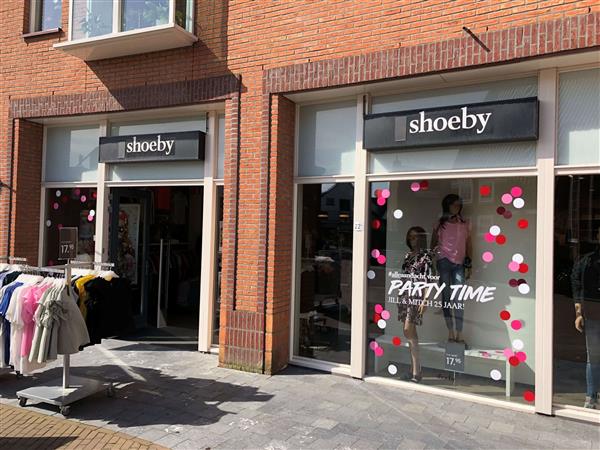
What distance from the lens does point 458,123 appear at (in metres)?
5.21

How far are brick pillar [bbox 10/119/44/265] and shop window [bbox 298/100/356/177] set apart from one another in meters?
5.11

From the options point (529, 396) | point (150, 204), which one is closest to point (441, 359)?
point (529, 396)

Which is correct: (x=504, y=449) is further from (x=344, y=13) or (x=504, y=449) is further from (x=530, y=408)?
(x=344, y=13)

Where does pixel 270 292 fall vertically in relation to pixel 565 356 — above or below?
above

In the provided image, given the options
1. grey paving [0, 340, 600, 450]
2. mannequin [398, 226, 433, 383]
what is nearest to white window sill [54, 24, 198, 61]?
mannequin [398, 226, 433, 383]

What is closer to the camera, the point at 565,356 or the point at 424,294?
the point at 565,356

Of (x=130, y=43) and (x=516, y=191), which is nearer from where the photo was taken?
(x=516, y=191)

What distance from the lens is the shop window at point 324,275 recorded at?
241 inches

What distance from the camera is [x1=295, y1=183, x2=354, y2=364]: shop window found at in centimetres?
612

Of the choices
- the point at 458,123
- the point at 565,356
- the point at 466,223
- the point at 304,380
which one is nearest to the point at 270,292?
the point at 304,380

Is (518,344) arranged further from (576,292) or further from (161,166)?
(161,166)

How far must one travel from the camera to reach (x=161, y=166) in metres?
7.25

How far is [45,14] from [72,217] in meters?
3.59

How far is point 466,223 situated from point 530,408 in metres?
2.09
